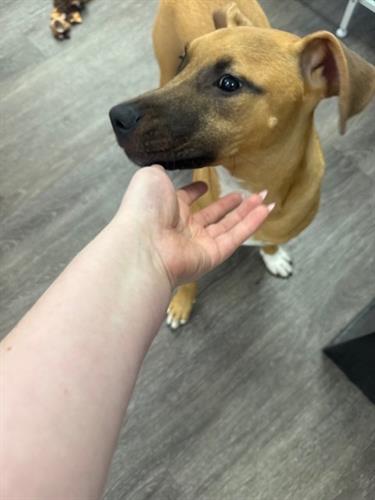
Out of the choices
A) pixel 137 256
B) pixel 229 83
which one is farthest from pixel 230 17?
pixel 137 256

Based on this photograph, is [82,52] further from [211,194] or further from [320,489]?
[320,489]

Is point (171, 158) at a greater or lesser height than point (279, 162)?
greater

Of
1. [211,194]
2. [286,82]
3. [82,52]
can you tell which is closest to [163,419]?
[211,194]

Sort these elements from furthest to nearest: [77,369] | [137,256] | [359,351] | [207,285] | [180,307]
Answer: [207,285]
[180,307]
[359,351]
[137,256]
[77,369]

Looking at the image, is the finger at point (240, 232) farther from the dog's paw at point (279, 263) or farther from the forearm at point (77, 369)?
the dog's paw at point (279, 263)

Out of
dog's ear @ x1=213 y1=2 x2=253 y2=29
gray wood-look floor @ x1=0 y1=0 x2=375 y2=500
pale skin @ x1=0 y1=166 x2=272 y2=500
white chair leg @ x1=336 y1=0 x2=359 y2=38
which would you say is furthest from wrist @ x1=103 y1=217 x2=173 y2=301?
white chair leg @ x1=336 y1=0 x2=359 y2=38

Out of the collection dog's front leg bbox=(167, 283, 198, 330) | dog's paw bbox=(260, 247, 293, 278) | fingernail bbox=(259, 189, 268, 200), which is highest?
fingernail bbox=(259, 189, 268, 200)

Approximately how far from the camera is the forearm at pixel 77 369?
0.77m

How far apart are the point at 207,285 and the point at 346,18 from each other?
152 cm

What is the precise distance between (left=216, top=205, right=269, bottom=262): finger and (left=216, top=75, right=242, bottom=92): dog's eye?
12.1 inches

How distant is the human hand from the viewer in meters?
1.13

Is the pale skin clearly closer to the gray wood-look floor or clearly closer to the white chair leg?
the gray wood-look floor

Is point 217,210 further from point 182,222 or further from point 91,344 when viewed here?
point 91,344

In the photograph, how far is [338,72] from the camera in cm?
117
